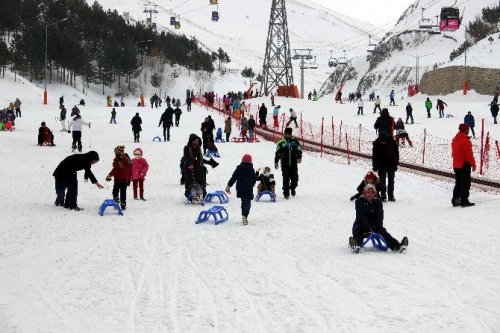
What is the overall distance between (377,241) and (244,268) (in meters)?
2.34

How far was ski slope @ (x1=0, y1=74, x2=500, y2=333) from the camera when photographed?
6.74 meters

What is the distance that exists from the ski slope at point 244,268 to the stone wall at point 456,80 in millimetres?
45087

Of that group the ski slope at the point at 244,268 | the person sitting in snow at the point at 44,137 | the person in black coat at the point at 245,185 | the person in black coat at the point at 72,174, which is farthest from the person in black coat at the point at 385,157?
the person sitting in snow at the point at 44,137

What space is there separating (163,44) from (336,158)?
295ft

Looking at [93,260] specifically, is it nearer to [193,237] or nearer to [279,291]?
[193,237]

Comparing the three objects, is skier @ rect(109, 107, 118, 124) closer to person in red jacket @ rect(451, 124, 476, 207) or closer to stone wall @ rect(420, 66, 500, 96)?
stone wall @ rect(420, 66, 500, 96)

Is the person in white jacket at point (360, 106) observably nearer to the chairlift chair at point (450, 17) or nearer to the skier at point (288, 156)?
the chairlift chair at point (450, 17)

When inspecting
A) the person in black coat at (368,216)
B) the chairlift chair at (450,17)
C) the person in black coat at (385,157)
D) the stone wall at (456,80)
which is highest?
the chairlift chair at (450,17)

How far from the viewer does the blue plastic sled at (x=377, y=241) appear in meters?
10.0

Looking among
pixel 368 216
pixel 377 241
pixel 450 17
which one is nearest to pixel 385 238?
pixel 377 241

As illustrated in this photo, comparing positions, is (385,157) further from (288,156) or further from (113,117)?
(113,117)

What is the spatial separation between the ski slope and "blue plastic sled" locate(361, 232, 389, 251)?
142 mm

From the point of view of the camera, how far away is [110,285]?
8047 millimetres

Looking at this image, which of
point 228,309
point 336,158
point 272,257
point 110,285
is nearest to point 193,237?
point 272,257
